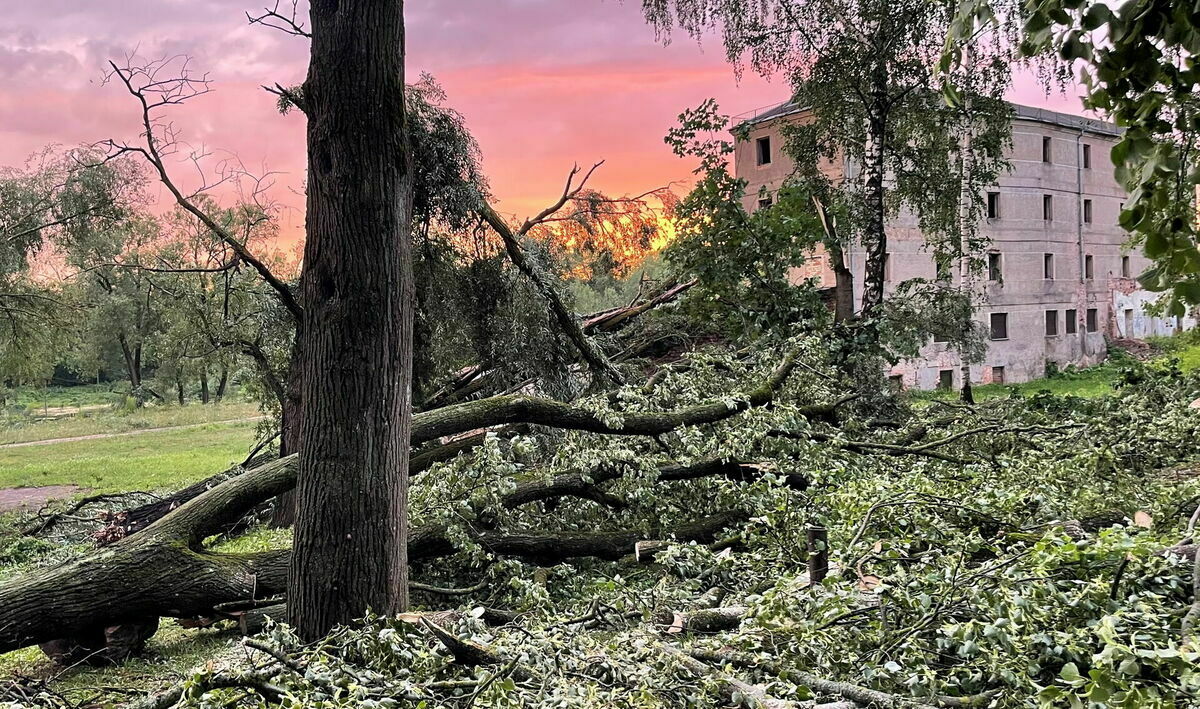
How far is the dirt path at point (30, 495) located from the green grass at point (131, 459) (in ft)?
0.95

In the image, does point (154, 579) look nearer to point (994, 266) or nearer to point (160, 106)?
point (160, 106)

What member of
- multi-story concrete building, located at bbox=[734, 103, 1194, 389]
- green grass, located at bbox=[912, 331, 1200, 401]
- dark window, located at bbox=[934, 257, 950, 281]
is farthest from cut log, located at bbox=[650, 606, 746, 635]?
multi-story concrete building, located at bbox=[734, 103, 1194, 389]

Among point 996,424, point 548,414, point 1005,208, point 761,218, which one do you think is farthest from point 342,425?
point 1005,208

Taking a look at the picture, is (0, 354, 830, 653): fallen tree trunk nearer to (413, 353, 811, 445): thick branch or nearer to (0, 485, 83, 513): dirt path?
(413, 353, 811, 445): thick branch

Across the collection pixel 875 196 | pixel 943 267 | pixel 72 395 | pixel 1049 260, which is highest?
pixel 1049 260

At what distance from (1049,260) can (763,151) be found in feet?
31.8

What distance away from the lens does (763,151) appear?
1936 centimetres

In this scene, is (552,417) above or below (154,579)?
above

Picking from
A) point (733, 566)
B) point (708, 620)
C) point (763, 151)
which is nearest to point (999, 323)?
point (763, 151)

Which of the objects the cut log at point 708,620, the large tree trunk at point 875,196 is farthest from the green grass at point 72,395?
the cut log at point 708,620

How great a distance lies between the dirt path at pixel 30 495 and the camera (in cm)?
1185

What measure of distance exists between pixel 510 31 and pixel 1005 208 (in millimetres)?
18947

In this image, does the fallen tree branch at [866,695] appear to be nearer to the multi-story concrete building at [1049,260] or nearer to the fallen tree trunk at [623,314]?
the fallen tree trunk at [623,314]

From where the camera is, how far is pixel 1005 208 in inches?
849
